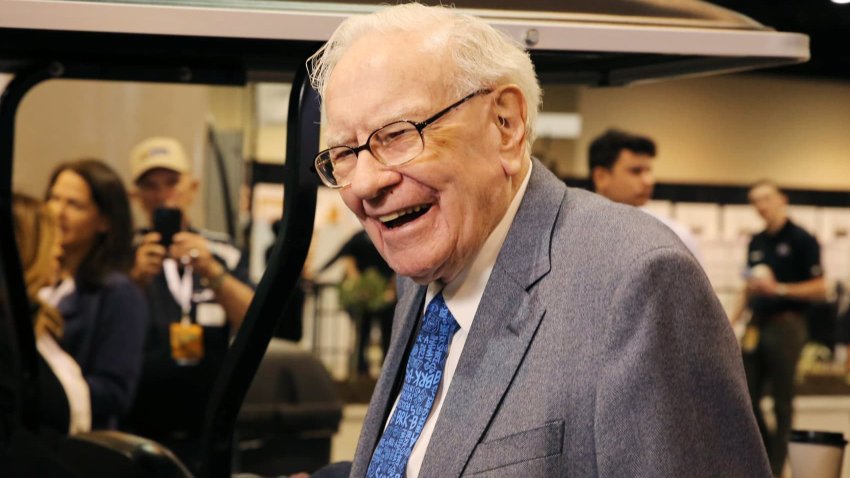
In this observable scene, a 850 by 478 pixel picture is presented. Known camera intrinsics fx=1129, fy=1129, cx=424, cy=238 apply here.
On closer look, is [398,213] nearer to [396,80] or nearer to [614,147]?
[396,80]

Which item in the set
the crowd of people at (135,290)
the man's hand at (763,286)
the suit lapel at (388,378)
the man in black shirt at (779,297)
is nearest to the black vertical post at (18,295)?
the crowd of people at (135,290)

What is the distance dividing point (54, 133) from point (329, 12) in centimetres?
462

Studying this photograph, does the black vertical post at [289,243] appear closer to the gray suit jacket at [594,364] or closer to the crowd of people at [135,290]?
the gray suit jacket at [594,364]

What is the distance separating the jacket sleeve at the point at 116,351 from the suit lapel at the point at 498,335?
92.7 inches

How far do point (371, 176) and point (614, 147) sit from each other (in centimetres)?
333

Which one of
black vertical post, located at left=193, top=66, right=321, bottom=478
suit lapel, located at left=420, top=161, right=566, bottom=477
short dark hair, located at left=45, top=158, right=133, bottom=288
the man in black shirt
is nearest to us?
suit lapel, located at left=420, top=161, right=566, bottom=477

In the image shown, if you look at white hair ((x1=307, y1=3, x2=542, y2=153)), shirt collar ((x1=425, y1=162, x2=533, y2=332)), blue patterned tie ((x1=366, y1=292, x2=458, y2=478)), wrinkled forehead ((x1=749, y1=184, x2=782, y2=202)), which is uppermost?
wrinkled forehead ((x1=749, y1=184, x2=782, y2=202))

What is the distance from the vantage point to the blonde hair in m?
3.66

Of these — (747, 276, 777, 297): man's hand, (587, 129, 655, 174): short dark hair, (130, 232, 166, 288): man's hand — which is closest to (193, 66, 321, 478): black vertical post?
(130, 232, 166, 288): man's hand

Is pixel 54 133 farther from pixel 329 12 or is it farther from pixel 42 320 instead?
pixel 329 12

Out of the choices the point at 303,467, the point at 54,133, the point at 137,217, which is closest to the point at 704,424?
→ the point at 303,467

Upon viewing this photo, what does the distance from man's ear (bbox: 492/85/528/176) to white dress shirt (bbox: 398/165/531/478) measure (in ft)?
0.21

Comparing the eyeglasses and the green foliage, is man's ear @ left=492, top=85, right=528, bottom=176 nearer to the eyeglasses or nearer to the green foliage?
the eyeglasses

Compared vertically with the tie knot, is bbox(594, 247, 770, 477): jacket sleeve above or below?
below
